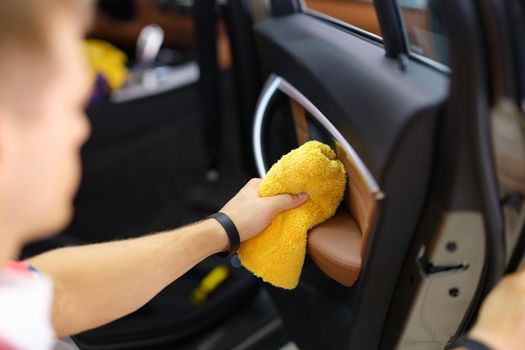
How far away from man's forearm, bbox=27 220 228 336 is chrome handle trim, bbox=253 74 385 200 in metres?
0.18

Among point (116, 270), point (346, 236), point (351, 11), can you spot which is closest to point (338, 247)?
point (346, 236)

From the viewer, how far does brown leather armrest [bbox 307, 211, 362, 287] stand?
29.0 inches

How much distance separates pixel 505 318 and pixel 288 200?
0.30 m

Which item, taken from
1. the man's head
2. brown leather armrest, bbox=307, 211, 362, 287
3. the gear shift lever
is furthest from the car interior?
the gear shift lever

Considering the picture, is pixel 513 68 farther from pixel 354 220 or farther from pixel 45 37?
pixel 45 37

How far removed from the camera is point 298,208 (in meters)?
0.76

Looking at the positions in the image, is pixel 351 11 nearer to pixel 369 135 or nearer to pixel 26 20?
pixel 369 135

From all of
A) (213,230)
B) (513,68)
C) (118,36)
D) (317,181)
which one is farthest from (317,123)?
(118,36)

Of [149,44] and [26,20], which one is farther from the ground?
[26,20]

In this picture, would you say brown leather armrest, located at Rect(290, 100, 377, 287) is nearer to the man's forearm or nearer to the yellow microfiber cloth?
the yellow microfiber cloth

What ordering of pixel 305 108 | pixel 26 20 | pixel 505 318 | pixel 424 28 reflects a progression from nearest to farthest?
pixel 26 20 < pixel 505 318 < pixel 424 28 < pixel 305 108

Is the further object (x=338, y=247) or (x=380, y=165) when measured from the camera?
(x=338, y=247)

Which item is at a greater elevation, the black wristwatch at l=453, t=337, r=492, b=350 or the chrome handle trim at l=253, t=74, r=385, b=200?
the chrome handle trim at l=253, t=74, r=385, b=200

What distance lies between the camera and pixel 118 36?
9.61ft
